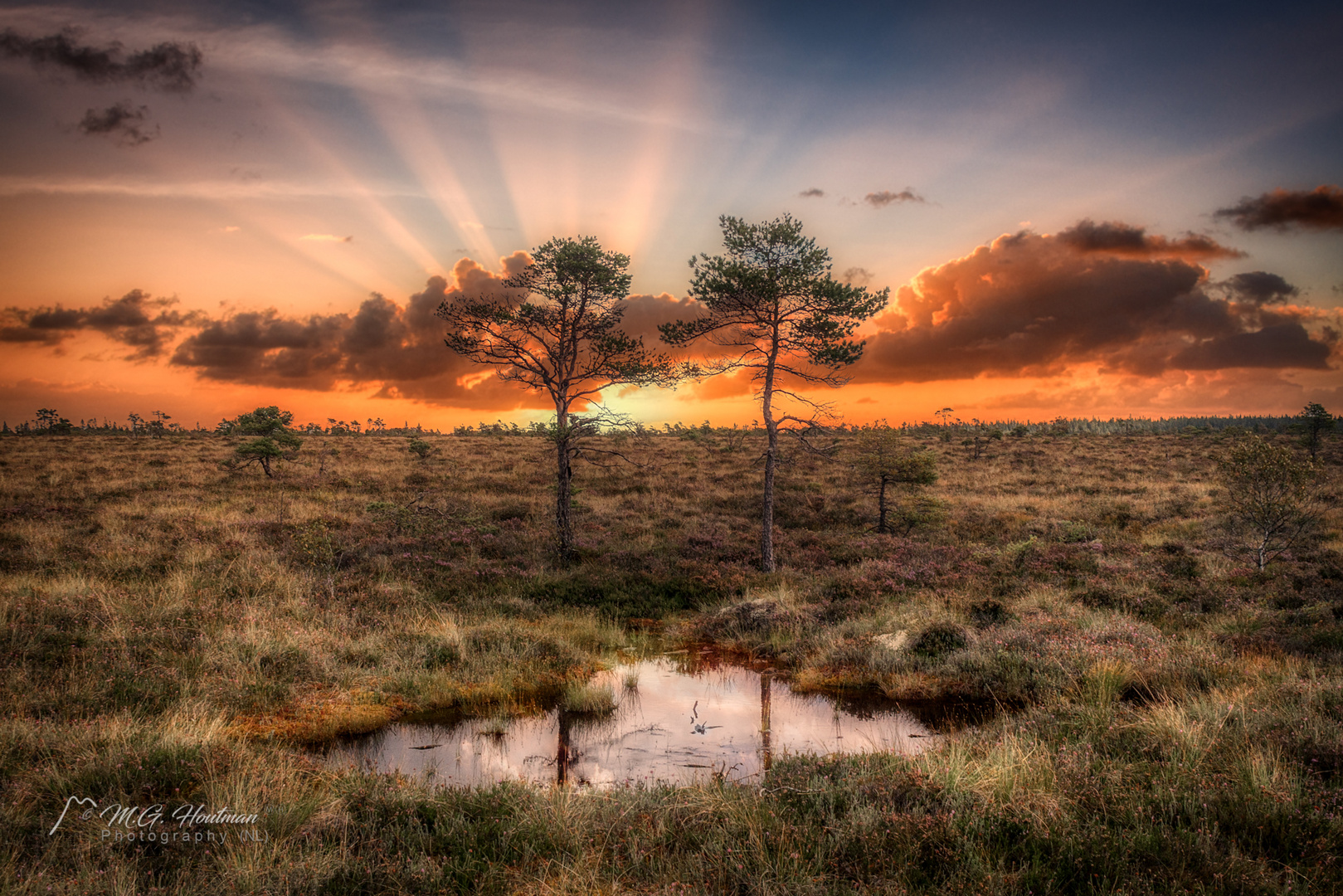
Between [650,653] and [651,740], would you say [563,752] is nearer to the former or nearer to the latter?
[651,740]

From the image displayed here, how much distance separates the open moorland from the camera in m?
4.73

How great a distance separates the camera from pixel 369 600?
13523 mm

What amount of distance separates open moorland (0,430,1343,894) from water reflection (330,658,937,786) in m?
0.73

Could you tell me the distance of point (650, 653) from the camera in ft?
41.3

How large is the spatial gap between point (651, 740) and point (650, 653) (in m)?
4.02

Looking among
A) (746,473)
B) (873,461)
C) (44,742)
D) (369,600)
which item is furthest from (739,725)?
(746,473)

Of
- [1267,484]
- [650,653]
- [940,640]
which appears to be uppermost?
[1267,484]

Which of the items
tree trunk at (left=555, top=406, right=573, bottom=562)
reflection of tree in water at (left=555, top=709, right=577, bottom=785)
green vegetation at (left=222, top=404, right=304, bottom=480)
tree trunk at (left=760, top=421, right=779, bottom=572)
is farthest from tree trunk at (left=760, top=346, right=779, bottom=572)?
green vegetation at (left=222, top=404, right=304, bottom=480)

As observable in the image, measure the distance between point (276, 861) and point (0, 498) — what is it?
2673 centimetres

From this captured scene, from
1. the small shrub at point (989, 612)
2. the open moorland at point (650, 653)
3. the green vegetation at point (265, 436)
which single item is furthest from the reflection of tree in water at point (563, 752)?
the green vegetation at point (265, 436)

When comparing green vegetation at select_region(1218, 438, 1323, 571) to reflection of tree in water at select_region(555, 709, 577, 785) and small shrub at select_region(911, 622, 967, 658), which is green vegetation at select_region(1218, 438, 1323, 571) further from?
reflection of tree in water at select_region(555, 709, 577, 785)

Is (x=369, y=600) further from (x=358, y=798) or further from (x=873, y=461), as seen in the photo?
(x=873, y=461)

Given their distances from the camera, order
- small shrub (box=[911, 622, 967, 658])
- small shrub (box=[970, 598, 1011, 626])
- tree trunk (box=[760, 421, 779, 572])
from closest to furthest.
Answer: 1. small shrub (box=[911, 622, 967, 658])
2. small shrub (box=[970, 598, 1011, 626])
3. tree trunk (box=[760, 421, 779, 572])

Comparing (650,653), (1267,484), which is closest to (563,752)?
(650,653)
